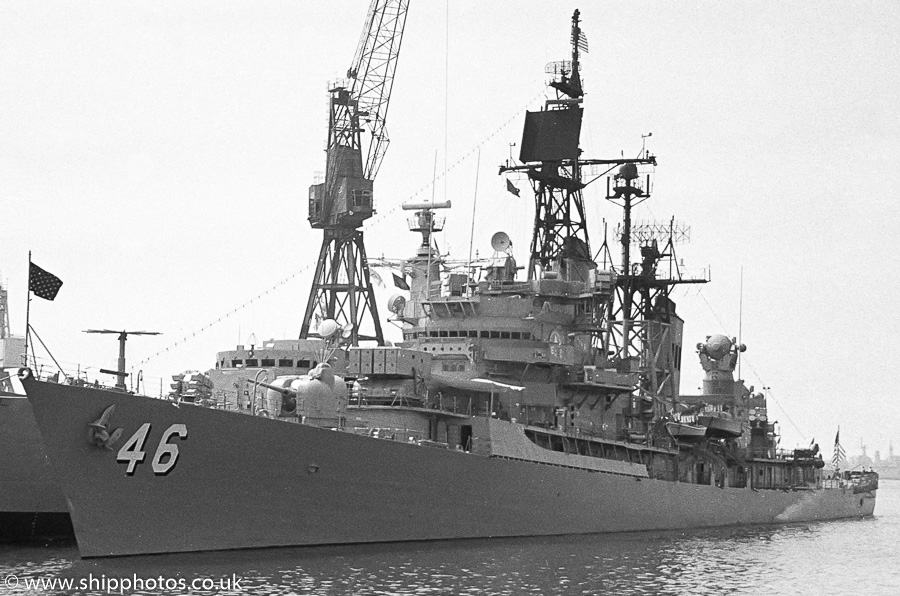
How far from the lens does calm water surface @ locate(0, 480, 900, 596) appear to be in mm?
25594

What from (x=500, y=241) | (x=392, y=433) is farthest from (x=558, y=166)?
(x=392, y=433)

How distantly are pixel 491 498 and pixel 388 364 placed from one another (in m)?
4.27

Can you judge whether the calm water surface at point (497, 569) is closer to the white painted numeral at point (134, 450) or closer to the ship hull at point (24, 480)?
the ship hull at point (24, 480)

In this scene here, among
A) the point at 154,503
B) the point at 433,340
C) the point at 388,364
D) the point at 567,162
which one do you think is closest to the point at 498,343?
the point at 433,340

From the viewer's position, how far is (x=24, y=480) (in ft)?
109

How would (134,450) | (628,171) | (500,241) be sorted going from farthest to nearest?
(628,171) < (500,241) < (134,450)

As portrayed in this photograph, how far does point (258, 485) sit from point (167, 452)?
84.7 inches

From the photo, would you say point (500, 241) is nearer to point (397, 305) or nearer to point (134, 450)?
point (397, 305)

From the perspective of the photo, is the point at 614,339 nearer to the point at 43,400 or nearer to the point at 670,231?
the point at 670,231

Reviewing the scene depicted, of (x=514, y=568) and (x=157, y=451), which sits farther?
(x=514, y=568)

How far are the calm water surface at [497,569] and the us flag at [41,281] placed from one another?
18.8 feet

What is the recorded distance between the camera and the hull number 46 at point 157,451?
26875mm

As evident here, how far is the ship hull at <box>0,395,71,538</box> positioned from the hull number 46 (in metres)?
6.85

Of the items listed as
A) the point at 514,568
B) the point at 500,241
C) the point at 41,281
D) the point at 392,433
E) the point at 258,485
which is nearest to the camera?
the point at 41,281
